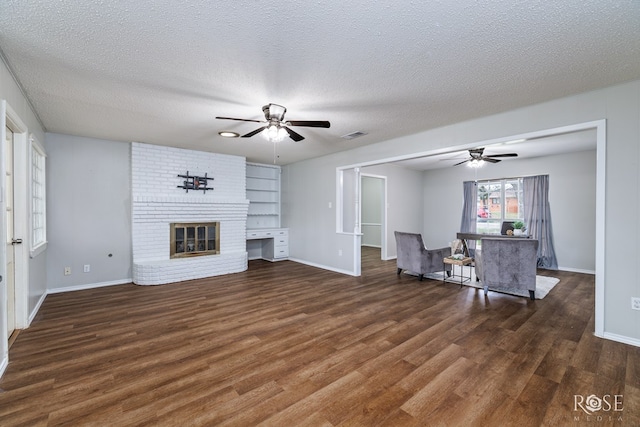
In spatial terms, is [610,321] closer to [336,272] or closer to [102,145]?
[336,272]

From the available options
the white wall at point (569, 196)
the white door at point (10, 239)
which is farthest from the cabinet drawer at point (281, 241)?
the white wall at point (569, 196)

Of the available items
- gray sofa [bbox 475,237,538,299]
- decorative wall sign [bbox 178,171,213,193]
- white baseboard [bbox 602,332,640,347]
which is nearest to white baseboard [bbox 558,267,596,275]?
gray sofa [bbox 475,237,538,299]

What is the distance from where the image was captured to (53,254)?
Answer: 14.6ft

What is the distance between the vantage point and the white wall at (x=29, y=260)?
7.26 ft

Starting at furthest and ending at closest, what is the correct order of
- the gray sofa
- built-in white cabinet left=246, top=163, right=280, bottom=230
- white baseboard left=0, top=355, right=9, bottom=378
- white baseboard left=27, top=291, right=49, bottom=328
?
1. built-in white cabinet left=246, top=163, right=280, bottom=230
2. the gray sofa
3. white baseboard left=27, top=291, right=49, bottom=328
4. white baseboard left=0, top=355, right=9, bottom=378

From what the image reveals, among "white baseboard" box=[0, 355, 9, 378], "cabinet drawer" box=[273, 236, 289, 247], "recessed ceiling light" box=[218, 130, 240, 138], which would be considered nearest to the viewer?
"white baseboard" box=[0, 355, 9, 378]

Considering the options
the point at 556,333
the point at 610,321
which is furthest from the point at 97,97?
the point at 610,321

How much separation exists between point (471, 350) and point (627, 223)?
1929 millimetres

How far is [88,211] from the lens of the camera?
4730 mm

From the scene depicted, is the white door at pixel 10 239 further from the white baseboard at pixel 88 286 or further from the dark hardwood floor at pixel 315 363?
the white baseboard at pixel 88 286

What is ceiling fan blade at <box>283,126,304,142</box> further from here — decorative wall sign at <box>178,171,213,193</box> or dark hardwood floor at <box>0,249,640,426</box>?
decorative wall sign at <box>178,171,213,193</box>

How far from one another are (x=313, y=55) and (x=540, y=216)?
21.6ft

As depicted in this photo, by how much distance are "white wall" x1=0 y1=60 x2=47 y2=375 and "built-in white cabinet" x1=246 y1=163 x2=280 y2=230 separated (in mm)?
3820

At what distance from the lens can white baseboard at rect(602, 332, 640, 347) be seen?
2.67m
